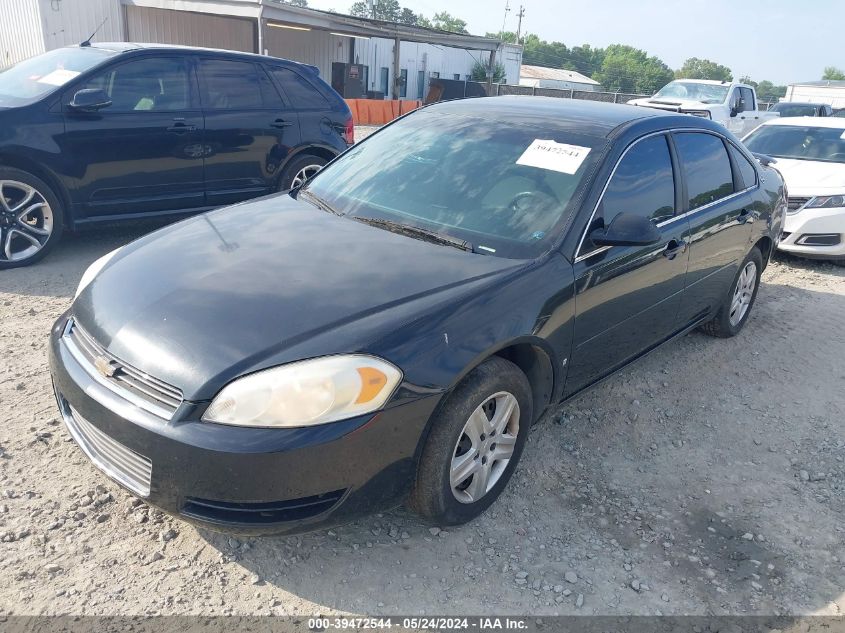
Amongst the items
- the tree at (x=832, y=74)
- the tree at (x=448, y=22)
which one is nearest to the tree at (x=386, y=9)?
the tree at (x=448, y=22)

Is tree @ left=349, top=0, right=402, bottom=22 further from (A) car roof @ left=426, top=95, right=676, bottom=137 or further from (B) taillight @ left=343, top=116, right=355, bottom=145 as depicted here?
(A) car roof @ left=426, top=95, right=676, bottom=137

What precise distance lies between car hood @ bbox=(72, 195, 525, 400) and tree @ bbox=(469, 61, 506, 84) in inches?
1499

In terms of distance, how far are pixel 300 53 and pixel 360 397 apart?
27048 mm

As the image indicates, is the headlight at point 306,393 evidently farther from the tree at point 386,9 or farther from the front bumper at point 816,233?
the tree at point 386,9

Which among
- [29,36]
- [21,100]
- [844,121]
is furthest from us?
[29,36]

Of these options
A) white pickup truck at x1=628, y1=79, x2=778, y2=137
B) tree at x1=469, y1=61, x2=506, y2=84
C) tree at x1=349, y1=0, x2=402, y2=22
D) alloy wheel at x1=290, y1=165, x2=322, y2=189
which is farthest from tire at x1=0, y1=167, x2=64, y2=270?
tree at x1=349, y1=0, x2=402, y2=22

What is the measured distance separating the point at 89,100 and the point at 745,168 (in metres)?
5.12

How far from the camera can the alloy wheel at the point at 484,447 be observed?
8.84 feet

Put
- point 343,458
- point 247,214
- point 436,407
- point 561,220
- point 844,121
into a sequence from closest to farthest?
point 343,458 → point 436,407 → point 561,220 → point 247,214 → point 844,121

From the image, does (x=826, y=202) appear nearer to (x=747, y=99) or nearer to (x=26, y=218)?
(x=26, y=218)

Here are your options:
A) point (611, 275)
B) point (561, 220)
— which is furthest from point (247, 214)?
point (611, 275)

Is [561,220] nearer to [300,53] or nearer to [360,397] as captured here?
[360,397]

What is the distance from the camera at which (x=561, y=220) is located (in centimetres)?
309

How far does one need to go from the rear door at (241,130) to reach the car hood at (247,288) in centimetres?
309
